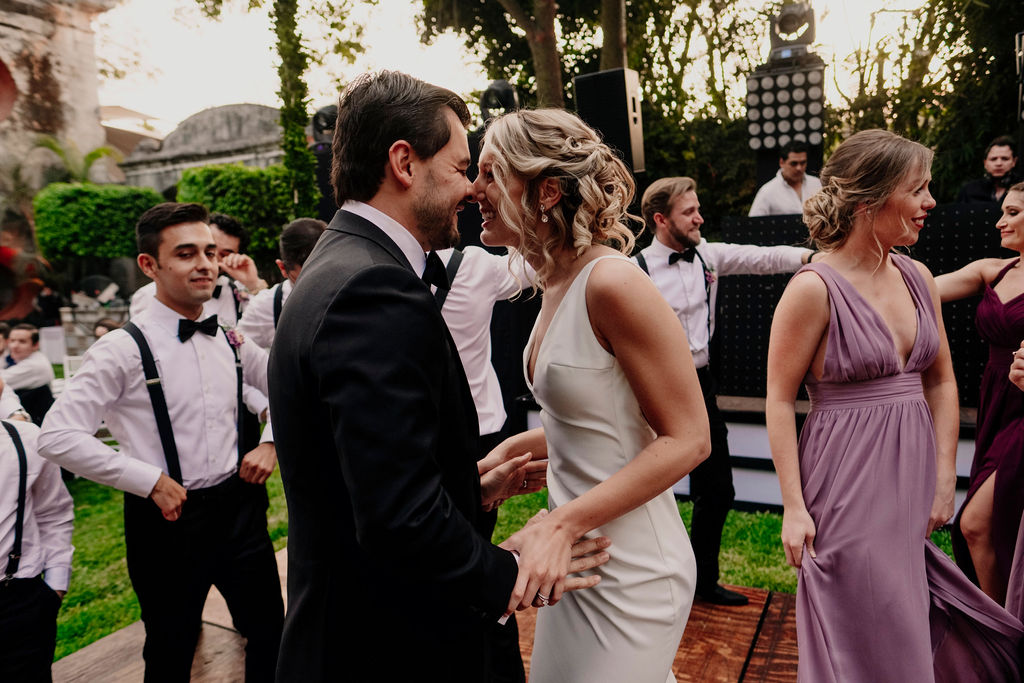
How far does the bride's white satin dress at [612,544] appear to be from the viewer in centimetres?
156

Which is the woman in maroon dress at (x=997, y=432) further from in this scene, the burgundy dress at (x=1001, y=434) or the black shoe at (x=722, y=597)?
the black shoe at (x=722, y=597)

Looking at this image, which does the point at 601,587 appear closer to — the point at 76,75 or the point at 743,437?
the point at 743,437

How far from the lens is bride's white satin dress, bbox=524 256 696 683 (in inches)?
61.6

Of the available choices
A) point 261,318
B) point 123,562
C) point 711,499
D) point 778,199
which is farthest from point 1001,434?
point 123,562

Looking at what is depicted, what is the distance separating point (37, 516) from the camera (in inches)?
103

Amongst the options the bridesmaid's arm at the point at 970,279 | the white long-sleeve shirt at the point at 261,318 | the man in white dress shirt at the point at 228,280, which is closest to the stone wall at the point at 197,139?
the man in white dress shirt at the point at 228,280

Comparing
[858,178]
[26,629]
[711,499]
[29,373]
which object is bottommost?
[711,499]

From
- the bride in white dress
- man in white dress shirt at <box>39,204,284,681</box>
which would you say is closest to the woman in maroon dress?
the bride in white dress

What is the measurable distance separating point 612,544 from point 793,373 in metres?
0.89

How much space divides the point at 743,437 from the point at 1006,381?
8.34ft

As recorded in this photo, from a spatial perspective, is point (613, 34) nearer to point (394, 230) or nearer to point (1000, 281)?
point (1000, 281)

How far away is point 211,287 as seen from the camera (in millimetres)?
2814

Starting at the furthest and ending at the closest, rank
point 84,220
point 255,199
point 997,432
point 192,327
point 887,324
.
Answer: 1. point 84,220
2. point 255,199
3. point 997,432
4. point 192,327
5. point 887,324

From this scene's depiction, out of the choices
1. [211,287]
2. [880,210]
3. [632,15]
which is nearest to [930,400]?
[880,210]
